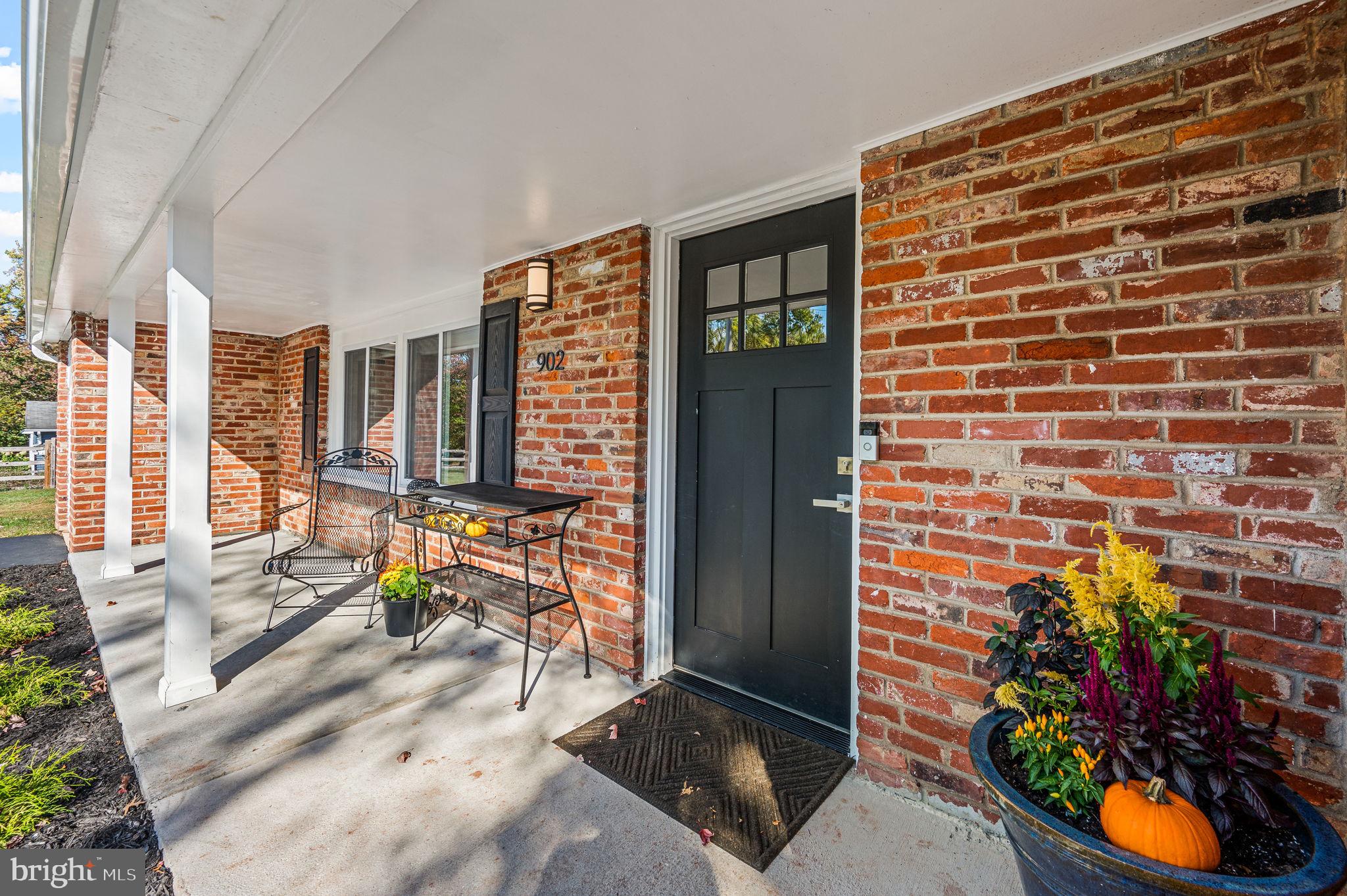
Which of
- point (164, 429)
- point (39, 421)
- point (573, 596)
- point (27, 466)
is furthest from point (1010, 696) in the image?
point (39, 421)

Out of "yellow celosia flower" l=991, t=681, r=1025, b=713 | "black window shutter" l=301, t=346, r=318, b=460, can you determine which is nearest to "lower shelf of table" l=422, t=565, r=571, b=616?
"yellow celosia flower" l=991, t=681, r=1025, b=713

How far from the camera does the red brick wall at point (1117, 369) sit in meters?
1.37

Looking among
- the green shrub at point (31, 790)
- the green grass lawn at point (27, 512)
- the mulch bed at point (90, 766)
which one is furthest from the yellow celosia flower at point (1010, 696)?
the green grass lawn at point (27, 512)

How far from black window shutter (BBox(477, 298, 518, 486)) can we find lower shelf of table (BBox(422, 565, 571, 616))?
0.58 meters

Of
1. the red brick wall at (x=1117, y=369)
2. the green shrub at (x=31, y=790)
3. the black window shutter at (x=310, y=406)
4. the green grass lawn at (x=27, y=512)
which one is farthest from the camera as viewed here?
the green grass lawn at (x=27, y=512)

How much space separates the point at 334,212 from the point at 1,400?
17.6m

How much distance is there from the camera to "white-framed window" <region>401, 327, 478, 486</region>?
14.5 feet

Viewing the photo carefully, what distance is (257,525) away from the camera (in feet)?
21.4

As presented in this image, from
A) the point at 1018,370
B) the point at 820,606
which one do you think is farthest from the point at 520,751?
the point at 1018,370

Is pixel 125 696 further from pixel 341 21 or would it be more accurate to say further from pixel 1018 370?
pixel 1018 370

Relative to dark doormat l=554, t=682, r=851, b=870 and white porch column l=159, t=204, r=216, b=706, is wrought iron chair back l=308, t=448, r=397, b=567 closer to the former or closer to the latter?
white porch column l=159, t=204, r=216, b=706

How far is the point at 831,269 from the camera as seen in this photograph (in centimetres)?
244

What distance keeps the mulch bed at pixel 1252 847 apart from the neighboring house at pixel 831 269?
43cm

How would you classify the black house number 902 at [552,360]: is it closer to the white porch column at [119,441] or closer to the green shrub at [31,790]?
the green shrub at [31,790]
